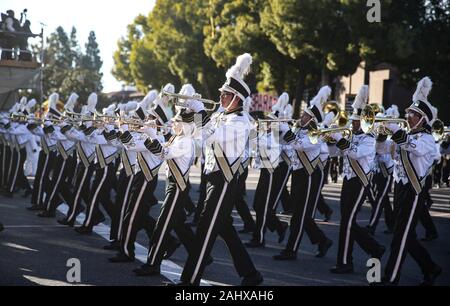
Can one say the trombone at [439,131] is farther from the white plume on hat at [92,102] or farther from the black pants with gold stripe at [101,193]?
the white plume on hat at [92,102]

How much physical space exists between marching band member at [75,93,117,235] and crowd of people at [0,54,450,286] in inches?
0.8

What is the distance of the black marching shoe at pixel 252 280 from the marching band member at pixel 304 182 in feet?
6.02

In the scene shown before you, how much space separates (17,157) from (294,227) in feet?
27.6

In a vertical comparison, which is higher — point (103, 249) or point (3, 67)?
point (3, 67)

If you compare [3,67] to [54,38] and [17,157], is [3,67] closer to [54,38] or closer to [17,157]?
[17,157]

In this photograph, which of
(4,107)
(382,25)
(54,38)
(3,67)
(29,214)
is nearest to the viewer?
(29,214)

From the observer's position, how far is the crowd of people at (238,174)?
713 cm

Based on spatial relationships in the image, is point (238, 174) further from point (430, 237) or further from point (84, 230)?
point (430, 237)

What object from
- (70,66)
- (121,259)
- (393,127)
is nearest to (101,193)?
(121,259)

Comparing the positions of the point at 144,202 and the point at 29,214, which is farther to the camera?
the point at 29,214

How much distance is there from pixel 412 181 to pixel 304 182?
208cm

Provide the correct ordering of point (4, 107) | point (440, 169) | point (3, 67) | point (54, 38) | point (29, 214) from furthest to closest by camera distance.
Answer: point (54, 38) < point (440, 169) < point (4, 107) < point (3, 67) < point (29, 214)
